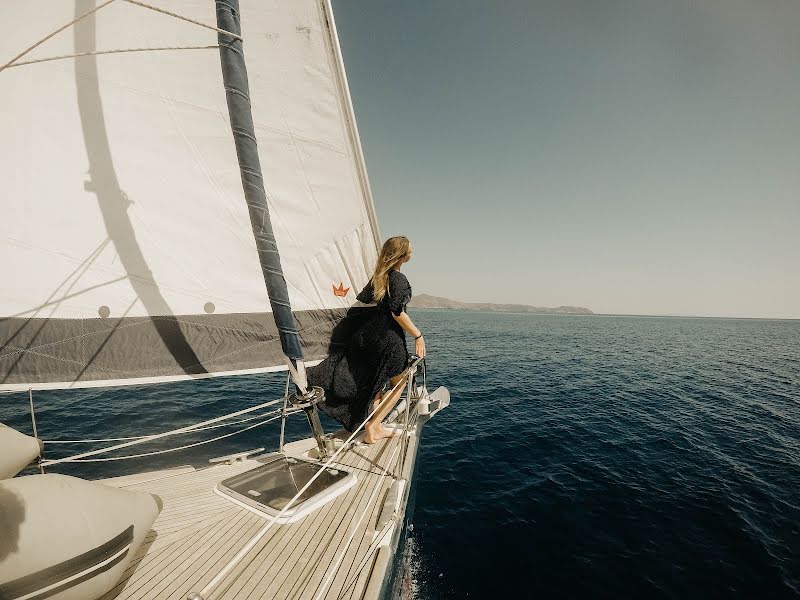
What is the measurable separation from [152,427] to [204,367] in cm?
1067

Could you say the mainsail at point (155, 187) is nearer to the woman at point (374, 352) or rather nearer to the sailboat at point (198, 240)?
the sailboat at point (198, 240)

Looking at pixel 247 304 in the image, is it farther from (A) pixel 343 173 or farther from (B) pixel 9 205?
(B) pixel 9 205

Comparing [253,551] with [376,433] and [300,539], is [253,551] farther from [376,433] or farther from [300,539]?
[376,433]

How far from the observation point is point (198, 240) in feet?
16.5

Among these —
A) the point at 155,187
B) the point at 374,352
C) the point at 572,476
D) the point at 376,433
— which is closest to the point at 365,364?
the point at 374,352

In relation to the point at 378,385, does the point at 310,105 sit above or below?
above

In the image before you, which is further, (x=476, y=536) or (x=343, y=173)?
(x=476, y=536)

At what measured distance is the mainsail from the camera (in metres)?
4.20

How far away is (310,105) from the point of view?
4762 millimetres

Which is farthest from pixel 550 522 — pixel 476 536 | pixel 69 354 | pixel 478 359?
pixel 478 359

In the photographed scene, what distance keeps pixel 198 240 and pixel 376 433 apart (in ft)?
13.8

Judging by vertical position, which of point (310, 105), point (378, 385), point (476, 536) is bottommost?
point (476, 536)

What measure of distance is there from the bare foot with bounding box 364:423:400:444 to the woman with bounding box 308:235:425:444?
1.15 feet

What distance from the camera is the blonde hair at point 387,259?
4.91 metres
